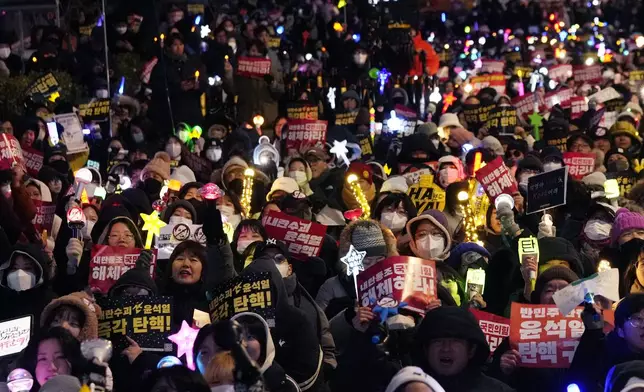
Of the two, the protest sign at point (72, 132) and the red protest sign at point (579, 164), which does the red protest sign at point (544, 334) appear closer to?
the red protest sign at point (579, 164)

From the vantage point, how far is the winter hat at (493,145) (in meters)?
13.1

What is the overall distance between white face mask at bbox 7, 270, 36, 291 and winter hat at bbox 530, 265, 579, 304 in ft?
9.95

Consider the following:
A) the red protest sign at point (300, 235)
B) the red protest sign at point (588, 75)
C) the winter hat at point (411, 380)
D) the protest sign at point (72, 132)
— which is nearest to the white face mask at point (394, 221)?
the red protest sign at point (300, 235)

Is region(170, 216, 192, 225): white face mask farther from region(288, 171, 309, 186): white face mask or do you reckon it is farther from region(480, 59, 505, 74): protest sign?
region(480, 59, 505, 74): protest sign

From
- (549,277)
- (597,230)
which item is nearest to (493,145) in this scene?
(597,230)

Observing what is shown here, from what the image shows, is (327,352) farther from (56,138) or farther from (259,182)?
(56,138)

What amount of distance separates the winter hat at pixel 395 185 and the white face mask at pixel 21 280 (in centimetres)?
342

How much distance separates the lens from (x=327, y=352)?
7719 millimetres

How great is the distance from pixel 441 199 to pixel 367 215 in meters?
0.59

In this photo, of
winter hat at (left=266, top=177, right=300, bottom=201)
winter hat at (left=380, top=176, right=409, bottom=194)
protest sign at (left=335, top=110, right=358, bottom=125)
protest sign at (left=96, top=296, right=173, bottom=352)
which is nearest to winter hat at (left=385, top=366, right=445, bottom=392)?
protest sign at (left=96, top=296, right=173, bottom=352)

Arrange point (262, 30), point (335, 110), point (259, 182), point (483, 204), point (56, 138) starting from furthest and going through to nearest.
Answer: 1. point (262, 30)
2. point (335, 110)
3. point (56, 138)
4. point (259, 182)
5. point (483, 204)

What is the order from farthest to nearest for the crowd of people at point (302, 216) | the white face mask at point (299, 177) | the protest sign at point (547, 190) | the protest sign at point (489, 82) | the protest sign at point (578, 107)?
the protest sign at point (489, 82) → the protest sign at point (578, 107) → the white face mask at point (299, 177) → the protest sign at point (547, 190) → the crowd of people at point (302, 216)

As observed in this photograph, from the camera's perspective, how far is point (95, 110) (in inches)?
590

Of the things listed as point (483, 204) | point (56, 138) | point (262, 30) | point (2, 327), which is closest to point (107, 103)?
point (56, 138)
